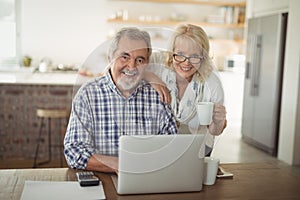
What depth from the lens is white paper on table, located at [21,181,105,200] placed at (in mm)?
1292

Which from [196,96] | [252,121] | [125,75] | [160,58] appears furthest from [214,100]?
[252,121]

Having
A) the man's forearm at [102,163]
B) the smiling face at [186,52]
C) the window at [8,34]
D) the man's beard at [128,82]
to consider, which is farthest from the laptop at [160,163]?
the window at [8,34]

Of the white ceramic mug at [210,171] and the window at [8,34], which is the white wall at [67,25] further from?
the white ceramic mug at [210,171]

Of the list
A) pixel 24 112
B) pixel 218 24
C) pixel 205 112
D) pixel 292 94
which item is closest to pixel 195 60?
pixel 205 112

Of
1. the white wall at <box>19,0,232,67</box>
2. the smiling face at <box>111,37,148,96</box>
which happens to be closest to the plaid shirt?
the smiling face at <box>111,37,148,96</box>

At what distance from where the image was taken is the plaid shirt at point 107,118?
61.8 inches

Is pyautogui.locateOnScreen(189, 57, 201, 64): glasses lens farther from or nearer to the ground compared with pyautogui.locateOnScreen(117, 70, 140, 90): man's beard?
farther from the ground

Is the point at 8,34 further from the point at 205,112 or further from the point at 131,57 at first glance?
the point at 205,112

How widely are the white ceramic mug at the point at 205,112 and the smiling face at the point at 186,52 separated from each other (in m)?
0.12

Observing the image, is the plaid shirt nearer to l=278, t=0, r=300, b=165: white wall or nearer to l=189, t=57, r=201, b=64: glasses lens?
l=189, t=57, r=201, b=64: glasses lens

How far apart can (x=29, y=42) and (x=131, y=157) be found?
567cm

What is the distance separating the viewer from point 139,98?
5.52 ft

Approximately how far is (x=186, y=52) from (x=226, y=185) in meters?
0.54

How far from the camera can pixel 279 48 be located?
15.4 ft
